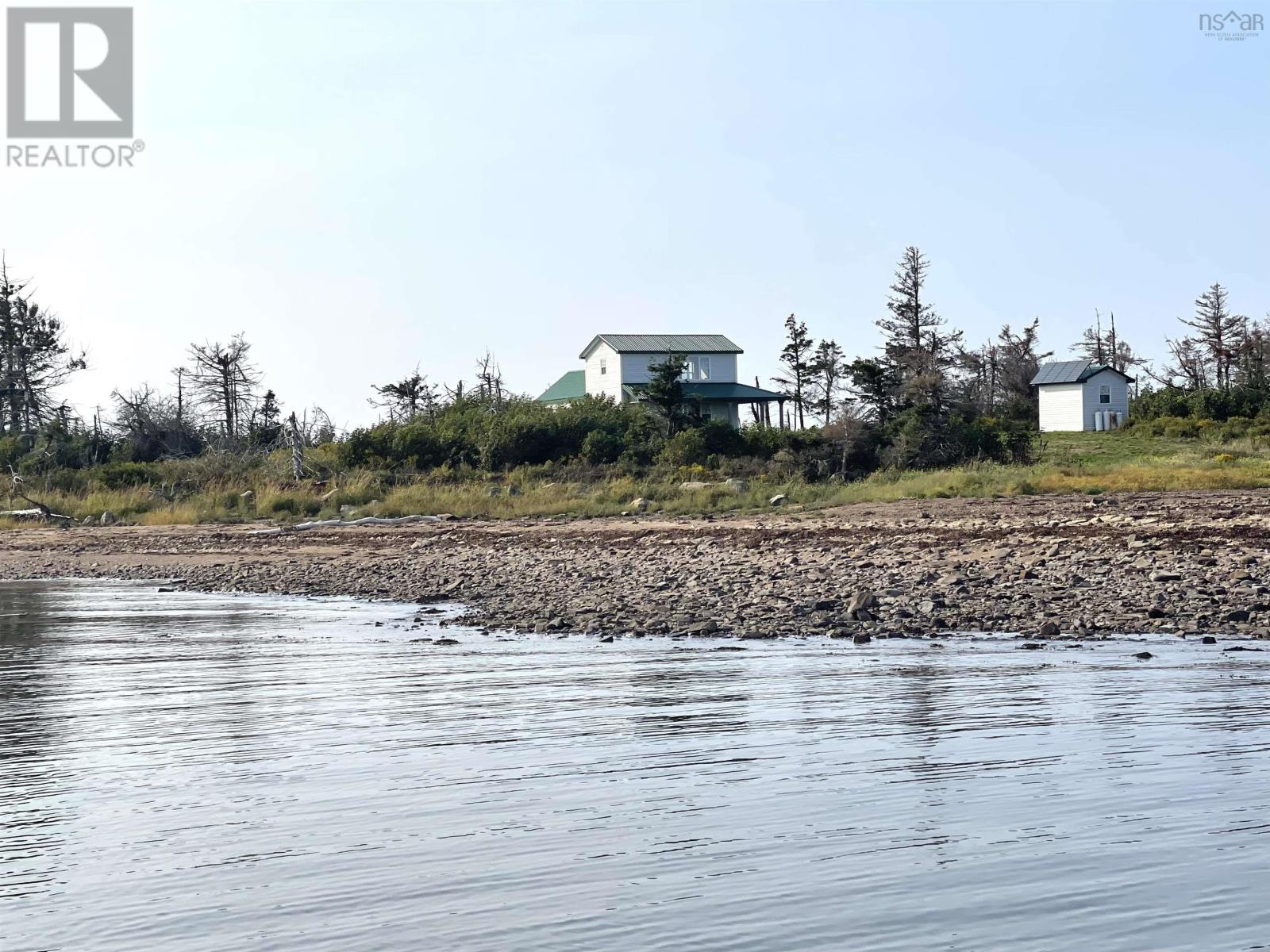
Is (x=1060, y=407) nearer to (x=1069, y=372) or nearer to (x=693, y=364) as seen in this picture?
(x=1069, y=372)

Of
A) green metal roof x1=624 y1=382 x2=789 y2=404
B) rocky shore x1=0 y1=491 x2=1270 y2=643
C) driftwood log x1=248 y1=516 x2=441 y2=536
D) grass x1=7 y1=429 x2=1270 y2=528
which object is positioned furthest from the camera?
green metal roof x1=624 y1=382 x2=789 y2=404

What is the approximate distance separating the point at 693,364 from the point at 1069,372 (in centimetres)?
1752

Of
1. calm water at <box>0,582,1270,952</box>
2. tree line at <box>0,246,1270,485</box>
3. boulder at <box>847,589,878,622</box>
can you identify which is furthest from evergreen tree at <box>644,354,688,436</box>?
calm water at <box>0,582,1270,952</box>

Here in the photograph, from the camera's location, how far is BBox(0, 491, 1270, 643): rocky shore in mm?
13766

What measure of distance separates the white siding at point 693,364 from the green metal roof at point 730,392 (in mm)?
403

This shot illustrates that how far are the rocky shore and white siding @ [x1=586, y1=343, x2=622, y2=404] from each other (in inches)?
1374

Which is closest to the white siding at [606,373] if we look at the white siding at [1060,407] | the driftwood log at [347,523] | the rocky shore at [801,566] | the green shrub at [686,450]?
the green shrub at [686,450]

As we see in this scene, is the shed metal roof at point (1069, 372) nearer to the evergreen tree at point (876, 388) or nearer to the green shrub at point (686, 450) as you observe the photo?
the evergreen tree at point (876, 388)

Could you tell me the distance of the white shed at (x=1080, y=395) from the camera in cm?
6669

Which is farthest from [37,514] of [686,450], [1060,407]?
[1060,407]

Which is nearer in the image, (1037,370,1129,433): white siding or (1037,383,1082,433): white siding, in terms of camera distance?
(1037,370,1129,433): white siding

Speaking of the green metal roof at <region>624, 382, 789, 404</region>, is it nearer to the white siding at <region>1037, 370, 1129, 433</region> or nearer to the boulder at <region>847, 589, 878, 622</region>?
the white siding at <region>1037, 370, 1129, 433</region>

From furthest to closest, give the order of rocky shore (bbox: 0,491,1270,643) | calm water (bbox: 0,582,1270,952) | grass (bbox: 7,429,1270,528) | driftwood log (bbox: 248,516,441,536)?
driftwood log (bbox: 248,516,441,536) → grass (bbox: 7,429,1270,528) → rocky shore (bbox: 0,491,1270,643) → calm water (bbox: 0,582,1270,952)

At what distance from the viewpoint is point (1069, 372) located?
2685 inches
